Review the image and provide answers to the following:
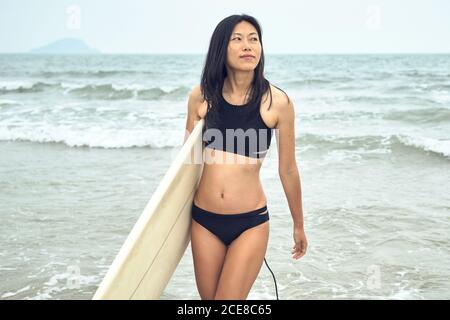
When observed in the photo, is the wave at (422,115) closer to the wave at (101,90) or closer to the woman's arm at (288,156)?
the wave at (101,90)

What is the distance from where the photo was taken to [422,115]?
13.9m

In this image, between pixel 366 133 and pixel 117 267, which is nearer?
pixel 117 267

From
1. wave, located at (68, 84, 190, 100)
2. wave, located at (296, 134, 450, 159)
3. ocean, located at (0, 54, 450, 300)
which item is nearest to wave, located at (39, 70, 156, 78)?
wave, located at (68, 84, 190, 100)

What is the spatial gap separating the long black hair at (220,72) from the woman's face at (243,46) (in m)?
0.02

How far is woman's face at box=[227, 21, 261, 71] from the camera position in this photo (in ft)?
8.11

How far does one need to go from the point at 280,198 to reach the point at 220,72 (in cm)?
437

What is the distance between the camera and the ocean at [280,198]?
4.50 meters

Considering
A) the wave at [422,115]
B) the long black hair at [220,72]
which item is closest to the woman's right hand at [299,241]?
the long black hair at [220,72]

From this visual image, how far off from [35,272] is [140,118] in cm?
996

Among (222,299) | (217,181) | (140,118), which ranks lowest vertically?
(140,118)

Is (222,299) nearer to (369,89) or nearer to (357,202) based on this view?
(357,202)

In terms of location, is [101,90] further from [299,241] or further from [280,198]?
[299,241]
